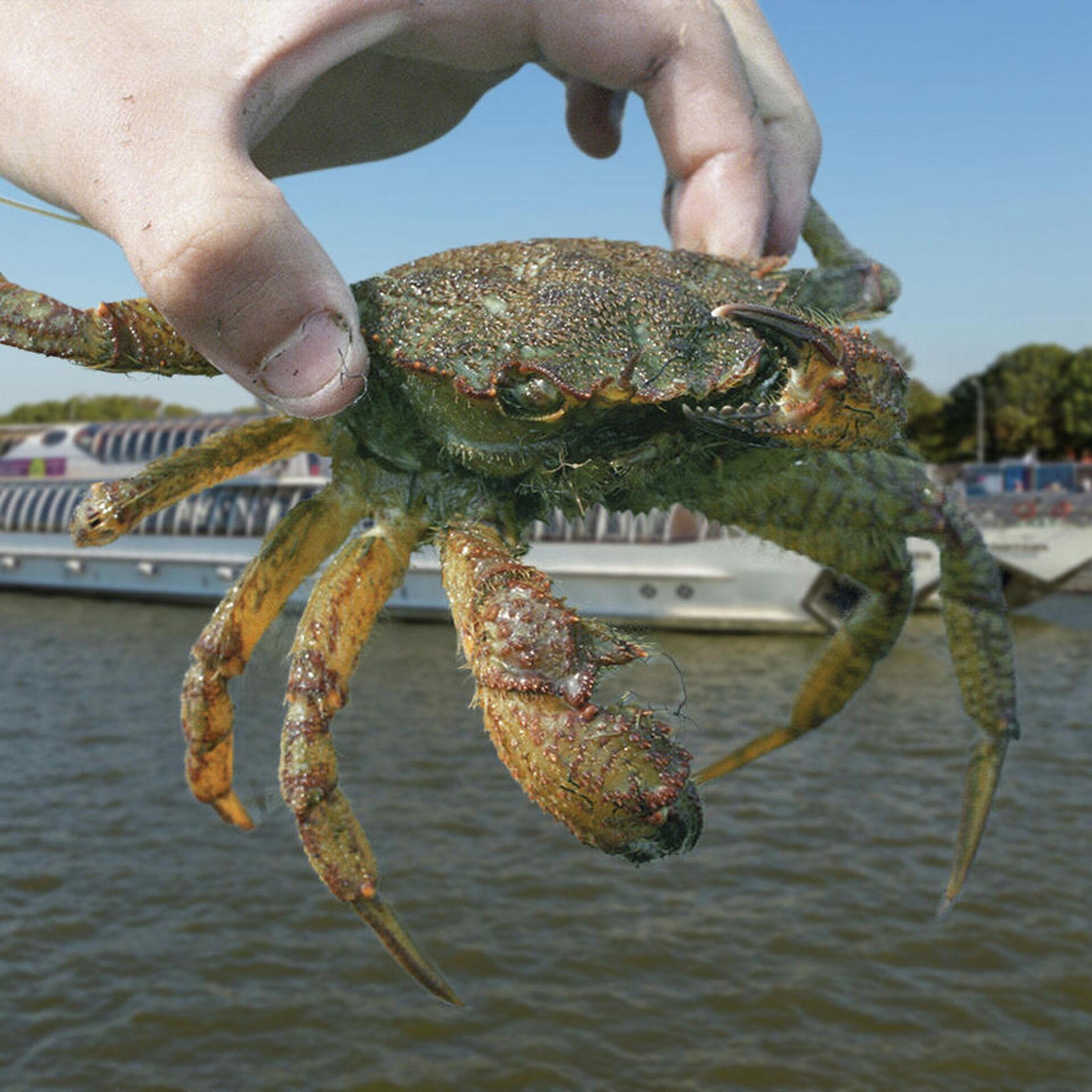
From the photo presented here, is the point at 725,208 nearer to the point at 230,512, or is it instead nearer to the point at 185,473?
the point at 185,473

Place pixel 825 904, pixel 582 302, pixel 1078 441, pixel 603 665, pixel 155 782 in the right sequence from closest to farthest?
pixel 603 665 → pixel 582 302 → pixel 825 904 → pixel 155 782 → pixel 1078 441

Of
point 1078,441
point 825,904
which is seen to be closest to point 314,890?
point 825,904

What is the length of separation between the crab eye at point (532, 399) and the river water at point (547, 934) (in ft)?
17.1

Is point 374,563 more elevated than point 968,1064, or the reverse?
point 374,563

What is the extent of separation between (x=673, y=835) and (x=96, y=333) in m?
1.53

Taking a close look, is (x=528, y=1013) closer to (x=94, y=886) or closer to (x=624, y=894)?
(x=624, y=894)

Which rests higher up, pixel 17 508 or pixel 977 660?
pixel 17 508

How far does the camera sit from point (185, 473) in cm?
285

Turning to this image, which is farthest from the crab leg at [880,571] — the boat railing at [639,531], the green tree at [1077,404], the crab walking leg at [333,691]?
the green tree at [1077,404]

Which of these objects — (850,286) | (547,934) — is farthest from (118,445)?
(850,286)

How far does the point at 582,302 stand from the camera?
2395mm

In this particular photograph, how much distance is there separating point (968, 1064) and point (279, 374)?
11348 mm

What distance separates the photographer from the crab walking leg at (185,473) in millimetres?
2758

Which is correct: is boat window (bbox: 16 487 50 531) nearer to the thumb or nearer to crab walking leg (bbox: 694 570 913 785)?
crab walking leg (bbox: 694 570 913 785)
